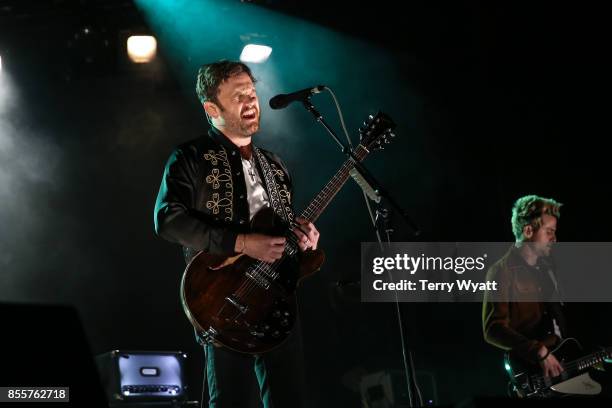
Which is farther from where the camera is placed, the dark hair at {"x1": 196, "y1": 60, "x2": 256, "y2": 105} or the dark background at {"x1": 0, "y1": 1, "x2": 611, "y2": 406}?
the dark background at {"x1": 0, "y1": 1, "x2": 611, "y2": 406}

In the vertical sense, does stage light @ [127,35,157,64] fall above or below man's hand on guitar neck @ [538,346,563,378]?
above

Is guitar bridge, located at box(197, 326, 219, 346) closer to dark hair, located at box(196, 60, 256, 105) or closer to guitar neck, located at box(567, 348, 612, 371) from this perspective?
dark hair, located at box(196, 60, 256, 105)

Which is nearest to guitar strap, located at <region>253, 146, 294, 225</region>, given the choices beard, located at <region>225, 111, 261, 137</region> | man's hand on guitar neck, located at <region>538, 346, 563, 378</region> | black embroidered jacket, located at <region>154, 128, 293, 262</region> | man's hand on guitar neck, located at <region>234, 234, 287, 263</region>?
black embroidered jacket, located at <region>154, 128, 293, 262</region>

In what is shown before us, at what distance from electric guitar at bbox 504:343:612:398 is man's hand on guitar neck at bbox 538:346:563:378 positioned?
0.03 meters

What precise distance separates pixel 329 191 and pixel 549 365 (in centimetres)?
209

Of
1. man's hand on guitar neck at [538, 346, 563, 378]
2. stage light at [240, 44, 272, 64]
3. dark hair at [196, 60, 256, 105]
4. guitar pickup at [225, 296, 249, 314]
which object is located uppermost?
stage light at [240, 44, 272, 64]

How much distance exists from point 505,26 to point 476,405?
5.07 metres

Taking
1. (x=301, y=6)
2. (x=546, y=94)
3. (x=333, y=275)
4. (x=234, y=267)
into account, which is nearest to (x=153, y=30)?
(x=301, y=6)

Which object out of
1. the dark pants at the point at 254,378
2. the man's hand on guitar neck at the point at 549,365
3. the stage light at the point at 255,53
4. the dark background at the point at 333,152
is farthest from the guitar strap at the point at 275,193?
the stage light at the point at 255,53

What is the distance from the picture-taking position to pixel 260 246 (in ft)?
9.27

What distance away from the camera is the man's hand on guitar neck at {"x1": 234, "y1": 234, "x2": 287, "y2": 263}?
2.82m

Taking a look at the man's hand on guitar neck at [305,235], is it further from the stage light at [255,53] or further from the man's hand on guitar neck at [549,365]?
the stage light at [255,53]

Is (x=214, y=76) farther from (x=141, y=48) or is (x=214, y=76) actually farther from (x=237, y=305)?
(x=141, y=48)

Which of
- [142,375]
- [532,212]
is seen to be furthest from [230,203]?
[532,212]
